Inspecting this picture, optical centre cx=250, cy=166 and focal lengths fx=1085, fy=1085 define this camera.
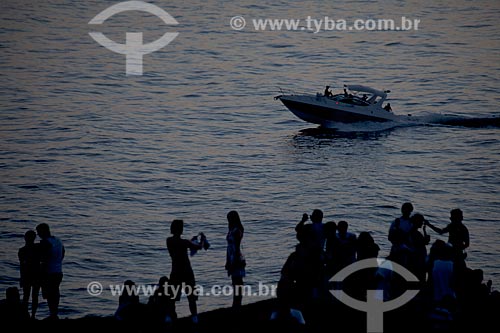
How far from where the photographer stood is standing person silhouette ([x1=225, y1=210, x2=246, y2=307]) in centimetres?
1632

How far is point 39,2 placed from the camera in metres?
84.4

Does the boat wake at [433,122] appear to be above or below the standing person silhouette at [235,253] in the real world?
above

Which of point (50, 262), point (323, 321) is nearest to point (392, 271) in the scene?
point (323, 321)

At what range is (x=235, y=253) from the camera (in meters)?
16.6

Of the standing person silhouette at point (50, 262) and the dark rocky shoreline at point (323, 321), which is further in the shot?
the standing person silhouette at point (50, 262)

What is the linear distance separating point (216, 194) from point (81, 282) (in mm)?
10200

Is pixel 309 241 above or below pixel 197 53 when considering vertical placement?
below

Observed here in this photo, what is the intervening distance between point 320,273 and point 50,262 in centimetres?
423

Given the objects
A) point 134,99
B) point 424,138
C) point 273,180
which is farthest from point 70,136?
point 424,138

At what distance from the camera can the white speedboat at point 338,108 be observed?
46750 mm

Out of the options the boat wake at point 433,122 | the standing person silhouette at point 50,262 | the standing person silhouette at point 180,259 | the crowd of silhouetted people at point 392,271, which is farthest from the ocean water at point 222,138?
the standing person silhouette at point 180,259

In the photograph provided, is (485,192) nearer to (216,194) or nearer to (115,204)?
(216,194)

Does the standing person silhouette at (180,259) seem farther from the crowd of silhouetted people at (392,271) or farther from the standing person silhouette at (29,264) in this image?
the standing person silhouette at (29,264)

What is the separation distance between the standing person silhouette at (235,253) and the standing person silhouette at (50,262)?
2.67 metres
